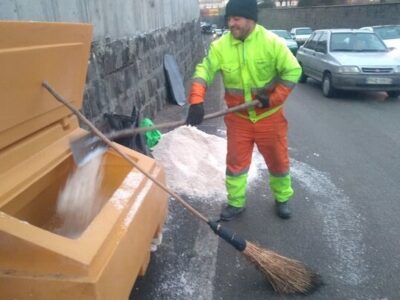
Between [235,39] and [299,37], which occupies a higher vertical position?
[235,39]

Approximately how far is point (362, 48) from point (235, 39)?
7.98 metres

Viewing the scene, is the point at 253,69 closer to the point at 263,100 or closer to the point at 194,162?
the point at 263,100

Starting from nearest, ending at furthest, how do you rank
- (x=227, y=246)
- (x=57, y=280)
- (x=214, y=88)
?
1. (x=57, y=280)
2. (x=227, y=246)
3. (x=214, y=88)

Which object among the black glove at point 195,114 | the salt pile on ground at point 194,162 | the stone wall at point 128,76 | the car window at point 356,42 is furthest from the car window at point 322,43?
the black glove at point 195,114

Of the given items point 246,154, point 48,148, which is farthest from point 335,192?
point 48,148

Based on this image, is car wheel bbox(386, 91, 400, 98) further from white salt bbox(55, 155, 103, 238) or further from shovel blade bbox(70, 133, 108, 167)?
white salt bbox(55, 155, 103, 238)

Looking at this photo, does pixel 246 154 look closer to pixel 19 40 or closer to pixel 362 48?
pixel 19 40

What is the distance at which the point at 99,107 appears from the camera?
14.9ft

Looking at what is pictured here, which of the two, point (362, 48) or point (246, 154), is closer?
point (246, 154)

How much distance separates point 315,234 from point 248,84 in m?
1.38

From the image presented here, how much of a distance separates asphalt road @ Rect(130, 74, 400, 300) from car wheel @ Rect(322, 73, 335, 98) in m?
3.97

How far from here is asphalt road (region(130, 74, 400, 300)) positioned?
2.89 m

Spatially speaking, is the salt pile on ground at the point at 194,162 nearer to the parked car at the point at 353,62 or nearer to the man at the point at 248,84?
the man at the point at 248,84

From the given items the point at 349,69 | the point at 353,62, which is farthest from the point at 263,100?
the point at 353,62
